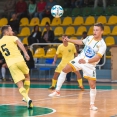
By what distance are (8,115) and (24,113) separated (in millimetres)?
426

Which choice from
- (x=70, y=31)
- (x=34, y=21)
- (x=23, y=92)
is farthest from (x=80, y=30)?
(x=23, y=92)

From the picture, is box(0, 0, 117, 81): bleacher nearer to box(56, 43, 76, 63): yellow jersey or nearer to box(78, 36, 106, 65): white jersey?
box(56, 43, 76, 63): yellow jersey

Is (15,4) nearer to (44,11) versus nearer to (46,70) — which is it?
(44,11)

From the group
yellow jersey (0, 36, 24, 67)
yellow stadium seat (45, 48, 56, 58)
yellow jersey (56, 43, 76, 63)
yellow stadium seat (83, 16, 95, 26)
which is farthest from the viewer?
yellow stadium seat (83, 16, 95, 26)

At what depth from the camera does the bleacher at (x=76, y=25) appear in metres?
22.8

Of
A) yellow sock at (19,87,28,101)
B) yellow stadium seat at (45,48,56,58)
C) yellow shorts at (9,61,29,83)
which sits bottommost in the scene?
yellow sock at (19,87,28,101)

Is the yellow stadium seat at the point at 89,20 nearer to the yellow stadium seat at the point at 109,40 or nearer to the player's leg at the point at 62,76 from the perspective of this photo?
the yellow stadium seat at the point at 109,40

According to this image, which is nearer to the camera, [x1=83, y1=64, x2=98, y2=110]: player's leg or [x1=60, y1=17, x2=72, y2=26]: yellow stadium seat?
[x1=83, y1=64, x2=98, y2=110]: player's leg

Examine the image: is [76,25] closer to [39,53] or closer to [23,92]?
[39,53]

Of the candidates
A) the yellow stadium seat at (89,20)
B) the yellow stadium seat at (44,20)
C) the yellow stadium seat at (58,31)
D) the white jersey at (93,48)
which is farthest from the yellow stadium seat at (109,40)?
the white jersey at (93,48)

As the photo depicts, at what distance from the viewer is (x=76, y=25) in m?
24.7

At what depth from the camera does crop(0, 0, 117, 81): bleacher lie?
74.8 ft

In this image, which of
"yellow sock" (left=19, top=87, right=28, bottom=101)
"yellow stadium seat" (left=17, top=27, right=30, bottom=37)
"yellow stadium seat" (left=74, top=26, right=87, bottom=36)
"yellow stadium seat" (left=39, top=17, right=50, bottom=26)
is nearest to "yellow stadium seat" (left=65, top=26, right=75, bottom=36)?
"yellow stadium seat" (left=74, top=26, right=87, bottom=36)

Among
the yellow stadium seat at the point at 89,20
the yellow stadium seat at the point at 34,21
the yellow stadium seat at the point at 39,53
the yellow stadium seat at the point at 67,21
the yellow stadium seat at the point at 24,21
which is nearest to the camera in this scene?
the yellow stadium seat at the point at 39,53
